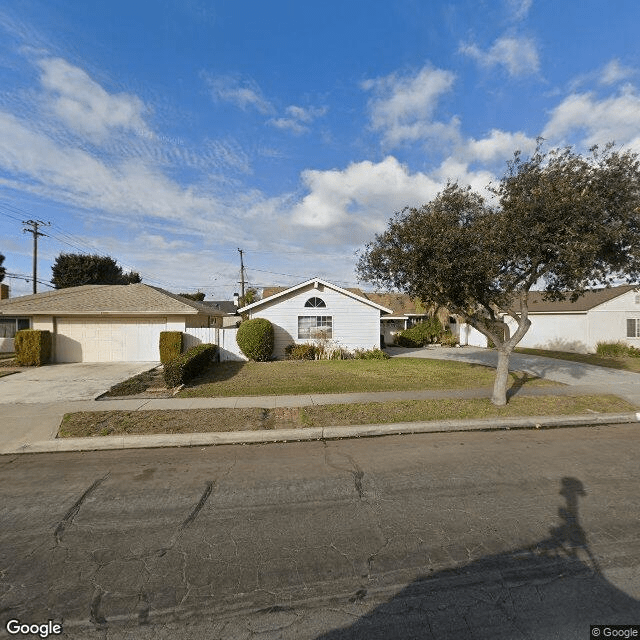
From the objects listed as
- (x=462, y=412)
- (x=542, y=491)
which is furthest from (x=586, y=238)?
(x=542, y=491)

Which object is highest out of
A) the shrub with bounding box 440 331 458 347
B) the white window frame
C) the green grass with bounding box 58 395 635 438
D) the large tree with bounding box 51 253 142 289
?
the large tree with bounding box 51 253 142 289

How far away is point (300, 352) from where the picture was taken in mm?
17922

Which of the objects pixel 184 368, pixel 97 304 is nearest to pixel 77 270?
pixel 97 304

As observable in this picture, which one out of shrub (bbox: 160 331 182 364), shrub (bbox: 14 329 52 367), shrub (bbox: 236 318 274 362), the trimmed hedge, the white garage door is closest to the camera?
the trimmed hedge

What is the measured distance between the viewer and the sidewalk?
6.07 meters

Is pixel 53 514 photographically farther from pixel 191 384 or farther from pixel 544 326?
pixel 544 326

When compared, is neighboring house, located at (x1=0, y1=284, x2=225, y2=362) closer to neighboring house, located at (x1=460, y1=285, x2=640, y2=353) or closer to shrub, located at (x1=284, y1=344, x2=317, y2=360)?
shrub, located at (x1=284, y1=344, x2=317, y2=360)

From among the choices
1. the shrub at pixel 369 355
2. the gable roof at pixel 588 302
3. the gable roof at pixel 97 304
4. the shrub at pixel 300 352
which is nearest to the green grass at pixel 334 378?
the shrub at pixel 300 352

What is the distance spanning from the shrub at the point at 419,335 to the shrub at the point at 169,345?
1667 cm

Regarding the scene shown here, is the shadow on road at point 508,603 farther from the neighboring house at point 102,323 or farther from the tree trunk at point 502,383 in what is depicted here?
the neighboring house at point 102,323

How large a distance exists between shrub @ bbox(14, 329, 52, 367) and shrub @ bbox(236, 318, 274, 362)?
27.6 ft

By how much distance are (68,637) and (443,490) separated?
12.6 feet

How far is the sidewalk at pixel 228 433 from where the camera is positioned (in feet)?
19.9

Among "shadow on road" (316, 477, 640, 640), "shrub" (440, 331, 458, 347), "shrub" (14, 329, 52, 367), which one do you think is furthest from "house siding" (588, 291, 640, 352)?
"shrub" (14, 329, 52, 367)
